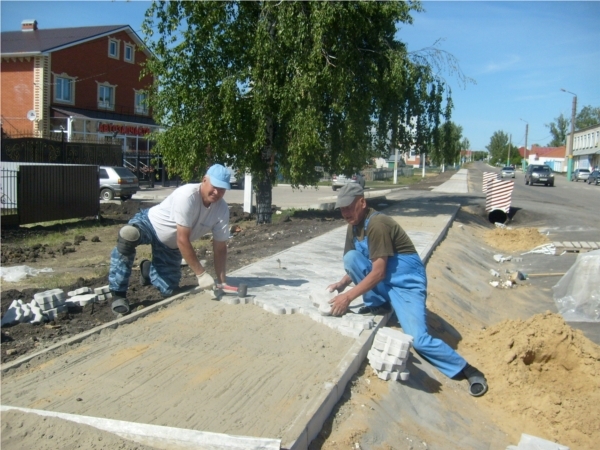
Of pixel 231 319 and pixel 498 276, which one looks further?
pixel 498 276

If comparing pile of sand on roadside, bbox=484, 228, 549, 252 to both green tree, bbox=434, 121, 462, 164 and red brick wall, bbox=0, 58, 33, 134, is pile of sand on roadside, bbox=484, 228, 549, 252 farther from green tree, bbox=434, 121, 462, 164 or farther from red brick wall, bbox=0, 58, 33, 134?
red brick wall, bbox=0, 58, 33, 134

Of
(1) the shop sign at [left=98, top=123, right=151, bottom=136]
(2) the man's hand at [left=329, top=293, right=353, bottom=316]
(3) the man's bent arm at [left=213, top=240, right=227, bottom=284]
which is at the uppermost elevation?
(1) the shop sign at [left=98, top=123, right=151, bottom=136]

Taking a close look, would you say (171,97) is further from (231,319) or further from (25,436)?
(25,436)

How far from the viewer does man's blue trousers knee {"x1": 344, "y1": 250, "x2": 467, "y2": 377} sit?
220 inches

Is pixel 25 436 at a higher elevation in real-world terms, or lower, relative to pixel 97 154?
lower

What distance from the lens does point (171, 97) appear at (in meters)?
15.7

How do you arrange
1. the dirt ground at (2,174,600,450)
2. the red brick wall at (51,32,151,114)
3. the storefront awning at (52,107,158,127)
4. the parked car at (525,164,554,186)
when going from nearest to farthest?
the dirt ground at (2,174,600,450) → the storefront awning at (52,107,158,127) → the red brick wall at (51,32,151,114) → the parked car at (525,164,554,186)

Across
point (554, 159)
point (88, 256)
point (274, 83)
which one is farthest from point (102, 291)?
point (554, 159)

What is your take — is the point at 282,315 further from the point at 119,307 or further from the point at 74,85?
the point at 74,85

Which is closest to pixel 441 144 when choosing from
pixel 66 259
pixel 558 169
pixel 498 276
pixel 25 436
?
pixel 498 276

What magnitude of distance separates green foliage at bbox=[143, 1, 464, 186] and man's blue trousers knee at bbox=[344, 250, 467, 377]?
8867 millimetres

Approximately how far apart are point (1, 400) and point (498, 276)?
1059 cm

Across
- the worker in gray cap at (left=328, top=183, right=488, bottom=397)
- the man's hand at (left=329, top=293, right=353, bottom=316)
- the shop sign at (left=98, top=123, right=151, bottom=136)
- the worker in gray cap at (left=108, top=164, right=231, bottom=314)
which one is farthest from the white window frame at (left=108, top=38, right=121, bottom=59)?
the man's hand at (left=329, top=293, right=353, bottom=316)

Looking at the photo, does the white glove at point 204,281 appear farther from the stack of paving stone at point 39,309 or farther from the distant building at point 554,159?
the distant building at point 554,159
